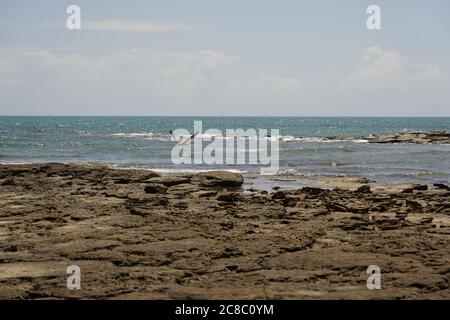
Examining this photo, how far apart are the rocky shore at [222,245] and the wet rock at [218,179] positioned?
2918mm

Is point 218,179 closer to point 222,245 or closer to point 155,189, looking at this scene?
point 155,189

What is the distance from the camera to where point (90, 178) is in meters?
17.6

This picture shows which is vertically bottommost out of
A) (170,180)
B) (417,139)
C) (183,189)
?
(183,189)

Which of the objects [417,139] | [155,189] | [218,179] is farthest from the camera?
[417,139]

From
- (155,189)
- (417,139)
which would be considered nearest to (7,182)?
(155,189)

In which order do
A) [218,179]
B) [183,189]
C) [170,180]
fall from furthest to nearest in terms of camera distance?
[218,179], [170,180], [183,189]

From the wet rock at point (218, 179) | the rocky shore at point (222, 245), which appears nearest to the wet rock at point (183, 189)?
the rocky shore at point (222, 245)

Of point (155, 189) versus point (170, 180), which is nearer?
point (155, 189)

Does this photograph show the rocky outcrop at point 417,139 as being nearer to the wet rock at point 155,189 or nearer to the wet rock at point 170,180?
the wet rock at point 170,180

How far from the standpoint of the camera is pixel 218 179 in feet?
55.3

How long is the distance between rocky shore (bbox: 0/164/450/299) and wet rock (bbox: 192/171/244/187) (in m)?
2.92

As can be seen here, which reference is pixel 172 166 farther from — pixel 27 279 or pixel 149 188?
pixel 27 279

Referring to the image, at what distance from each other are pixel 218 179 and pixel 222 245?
30.3 feet
